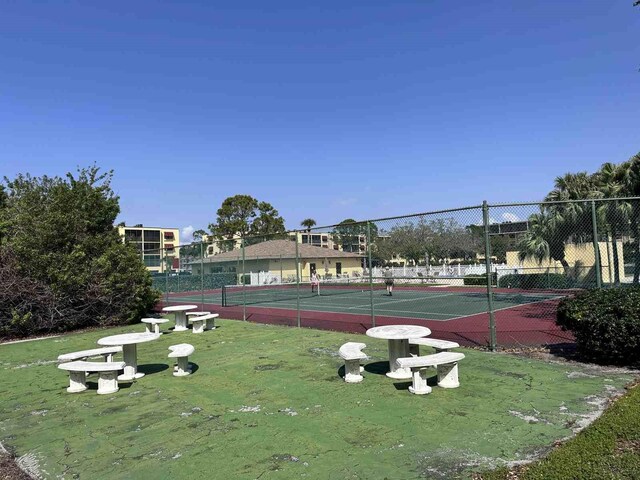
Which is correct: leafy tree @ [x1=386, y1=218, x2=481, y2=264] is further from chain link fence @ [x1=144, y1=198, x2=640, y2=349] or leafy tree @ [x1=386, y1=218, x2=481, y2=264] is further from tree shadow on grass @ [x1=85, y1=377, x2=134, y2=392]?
tree shadow on grass @ [x1=85, y1=377, x2=134, y2=392]

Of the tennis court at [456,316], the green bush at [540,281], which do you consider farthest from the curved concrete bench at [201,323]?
the green bush at [540,281]

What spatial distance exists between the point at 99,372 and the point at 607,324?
7.94 metres

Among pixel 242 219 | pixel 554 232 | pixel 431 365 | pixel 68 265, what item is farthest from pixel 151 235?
pixel 431 365

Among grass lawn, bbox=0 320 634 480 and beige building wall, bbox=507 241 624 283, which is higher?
beige building wall, bbox=507 241 624 283

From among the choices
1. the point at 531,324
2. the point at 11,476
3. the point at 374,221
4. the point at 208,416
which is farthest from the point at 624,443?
the point at 531,324

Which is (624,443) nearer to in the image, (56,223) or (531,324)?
(531,324)

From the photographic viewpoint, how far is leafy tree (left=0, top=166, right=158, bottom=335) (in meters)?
13.6

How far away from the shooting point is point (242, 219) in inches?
2657

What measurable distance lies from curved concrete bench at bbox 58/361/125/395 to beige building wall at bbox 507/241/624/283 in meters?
8.74

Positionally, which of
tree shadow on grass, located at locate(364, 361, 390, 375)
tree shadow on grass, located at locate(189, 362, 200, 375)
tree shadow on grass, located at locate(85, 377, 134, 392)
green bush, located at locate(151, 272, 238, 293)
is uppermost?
green bush, located at locate(151, 272, 238, 293)

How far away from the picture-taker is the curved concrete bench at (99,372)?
21.1ft

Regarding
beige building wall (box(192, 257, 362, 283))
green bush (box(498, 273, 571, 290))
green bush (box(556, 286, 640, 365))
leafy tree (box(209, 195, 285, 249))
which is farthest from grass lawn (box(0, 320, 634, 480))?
leafy tree (box(209, 195, 285, 249))

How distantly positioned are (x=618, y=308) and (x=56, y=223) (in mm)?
15567

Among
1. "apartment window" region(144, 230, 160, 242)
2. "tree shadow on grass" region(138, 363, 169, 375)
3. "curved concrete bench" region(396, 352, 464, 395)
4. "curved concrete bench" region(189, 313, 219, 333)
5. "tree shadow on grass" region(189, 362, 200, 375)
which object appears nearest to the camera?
"curved concrete bench" region(396, 352, 464, 395)
